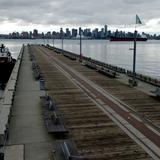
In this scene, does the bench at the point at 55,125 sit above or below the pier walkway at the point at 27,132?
above

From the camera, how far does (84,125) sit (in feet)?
68.9

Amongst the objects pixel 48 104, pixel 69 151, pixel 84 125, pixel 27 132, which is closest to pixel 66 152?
pixel 69 151

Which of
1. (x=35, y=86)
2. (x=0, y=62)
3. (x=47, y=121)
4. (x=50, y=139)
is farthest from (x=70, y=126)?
(x=0, y=62)

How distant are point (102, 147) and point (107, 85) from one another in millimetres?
20388

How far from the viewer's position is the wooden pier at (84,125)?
16.5m

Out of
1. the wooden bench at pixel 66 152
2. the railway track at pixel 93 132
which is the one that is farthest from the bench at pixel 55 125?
the wooden bench at pixel 66 152

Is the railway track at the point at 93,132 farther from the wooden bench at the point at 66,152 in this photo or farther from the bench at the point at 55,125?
the wooden bench at the point at 66,152

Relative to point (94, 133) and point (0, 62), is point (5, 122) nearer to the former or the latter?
point (94, 133)

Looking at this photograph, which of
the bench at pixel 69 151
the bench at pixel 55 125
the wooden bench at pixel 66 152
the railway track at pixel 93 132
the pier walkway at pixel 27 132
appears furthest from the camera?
the bench at pixel 55 125

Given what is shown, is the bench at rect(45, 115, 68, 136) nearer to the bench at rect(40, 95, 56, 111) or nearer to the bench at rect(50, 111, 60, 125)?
the bench at rect(50, 111, 60, 125)

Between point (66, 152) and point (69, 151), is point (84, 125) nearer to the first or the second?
point (69, 151)

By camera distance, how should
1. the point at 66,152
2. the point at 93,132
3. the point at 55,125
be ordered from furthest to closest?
the point at 55,125
the point at 93,132
the point at 66,152

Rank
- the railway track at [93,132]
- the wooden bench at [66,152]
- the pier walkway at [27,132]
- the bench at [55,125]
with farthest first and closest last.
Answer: the bench at [55,125] → the railway track at [93,132] → the pier walkway at [27,132] → the wooden bench at [66,152]

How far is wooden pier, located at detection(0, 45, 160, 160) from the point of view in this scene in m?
16.5
